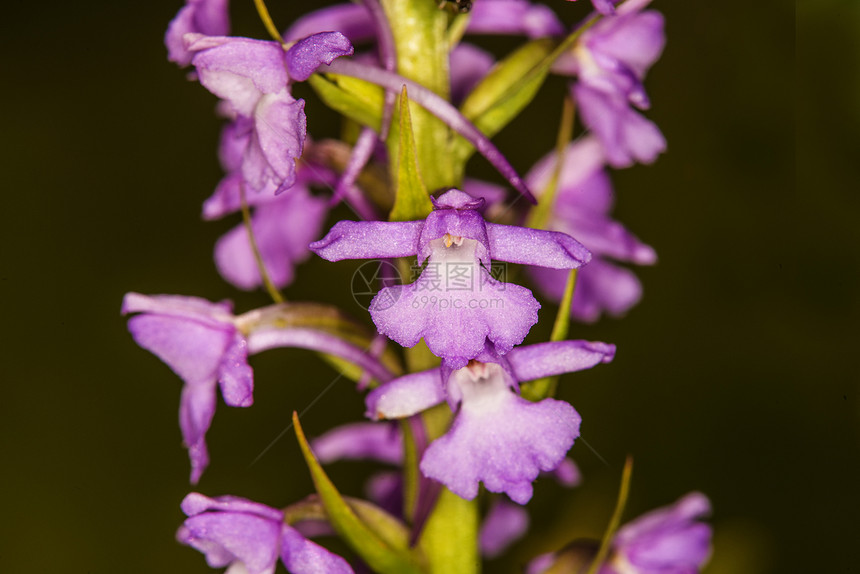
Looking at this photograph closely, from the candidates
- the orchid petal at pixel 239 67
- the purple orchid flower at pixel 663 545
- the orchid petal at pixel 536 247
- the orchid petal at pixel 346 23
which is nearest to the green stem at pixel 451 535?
the purple orchid flower at pixel 663 545

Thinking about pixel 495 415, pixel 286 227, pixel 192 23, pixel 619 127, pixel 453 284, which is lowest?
pixel 495 415

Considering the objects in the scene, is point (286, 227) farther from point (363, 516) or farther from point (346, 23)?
point (363, 516)

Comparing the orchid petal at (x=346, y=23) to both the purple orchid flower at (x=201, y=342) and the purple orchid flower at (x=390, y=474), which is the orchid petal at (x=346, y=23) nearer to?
the purple orchid flower at (x=201, y=342)

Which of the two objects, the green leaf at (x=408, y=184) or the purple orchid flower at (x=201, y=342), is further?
the purple orchid flower at (x=201, y=342)

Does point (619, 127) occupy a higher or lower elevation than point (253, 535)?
higher

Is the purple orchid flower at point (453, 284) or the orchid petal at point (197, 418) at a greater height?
the purple orchid flower at point (453, 284)

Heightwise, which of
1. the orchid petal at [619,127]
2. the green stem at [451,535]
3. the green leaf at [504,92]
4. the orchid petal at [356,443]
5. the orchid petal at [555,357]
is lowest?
the orchid petal at [356,443]

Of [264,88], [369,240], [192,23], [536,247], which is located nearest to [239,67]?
[264,88]
